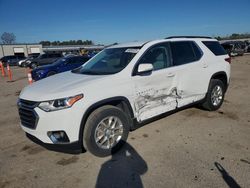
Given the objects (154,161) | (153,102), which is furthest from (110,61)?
(154,161)

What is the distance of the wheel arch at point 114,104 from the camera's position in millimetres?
3156

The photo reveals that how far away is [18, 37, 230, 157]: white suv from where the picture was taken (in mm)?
3068

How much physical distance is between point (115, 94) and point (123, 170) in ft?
3.82

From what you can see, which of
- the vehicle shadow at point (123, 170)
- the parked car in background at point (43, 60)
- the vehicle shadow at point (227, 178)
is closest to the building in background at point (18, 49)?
the parked car in background at point (43, 60)

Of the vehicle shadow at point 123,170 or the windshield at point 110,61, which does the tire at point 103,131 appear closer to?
the vehicle shadow at point 123,170

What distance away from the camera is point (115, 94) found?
11.1ft

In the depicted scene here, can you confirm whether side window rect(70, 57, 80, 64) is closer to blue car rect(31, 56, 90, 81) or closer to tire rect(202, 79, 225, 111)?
blue car rect(31, 56, 90, 81)

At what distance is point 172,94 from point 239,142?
4.78 feet

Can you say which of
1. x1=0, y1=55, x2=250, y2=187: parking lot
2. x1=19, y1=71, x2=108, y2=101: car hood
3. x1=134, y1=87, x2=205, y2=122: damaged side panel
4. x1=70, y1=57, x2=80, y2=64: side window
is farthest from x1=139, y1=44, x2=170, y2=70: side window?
x1=70, y1=57, x2=80, y2=64: side window

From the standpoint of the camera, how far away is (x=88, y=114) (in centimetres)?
322

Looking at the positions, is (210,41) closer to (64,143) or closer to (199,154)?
(199,154)

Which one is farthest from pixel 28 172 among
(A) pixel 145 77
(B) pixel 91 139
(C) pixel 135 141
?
(A) pixel 145 77

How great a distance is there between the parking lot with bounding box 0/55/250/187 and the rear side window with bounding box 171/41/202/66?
1.40m

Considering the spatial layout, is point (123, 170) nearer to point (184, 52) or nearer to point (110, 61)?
point (110, 61)
